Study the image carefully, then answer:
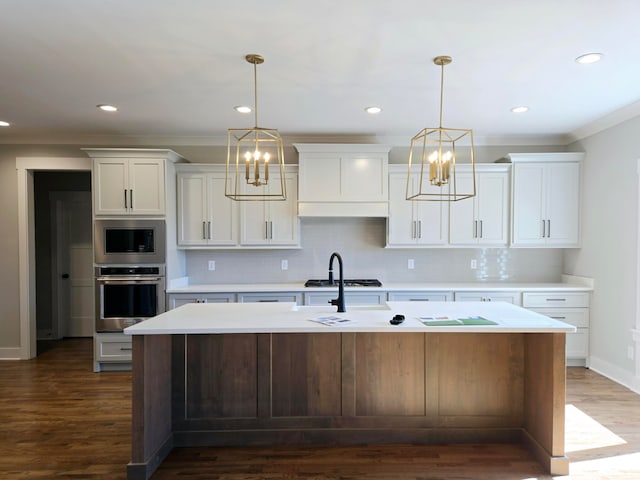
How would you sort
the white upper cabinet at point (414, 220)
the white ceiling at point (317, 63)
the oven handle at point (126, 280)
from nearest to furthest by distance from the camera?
the white ceiling at point (317, 63) → the oven handle at point (126, 280) → the white upper cabinet at point (414, 220)

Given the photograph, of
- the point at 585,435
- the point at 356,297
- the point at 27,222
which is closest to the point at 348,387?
the point at 356,297

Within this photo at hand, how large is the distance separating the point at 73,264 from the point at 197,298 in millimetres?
2930

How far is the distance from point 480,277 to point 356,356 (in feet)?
9.62

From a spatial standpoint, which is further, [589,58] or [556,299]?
[556,299]

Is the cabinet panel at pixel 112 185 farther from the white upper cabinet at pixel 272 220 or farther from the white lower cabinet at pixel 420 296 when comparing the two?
the white lower cabinet at pixel 420 296

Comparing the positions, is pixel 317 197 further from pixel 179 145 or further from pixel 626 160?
pixel 626 160

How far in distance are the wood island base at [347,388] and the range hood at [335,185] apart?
83.9 inches

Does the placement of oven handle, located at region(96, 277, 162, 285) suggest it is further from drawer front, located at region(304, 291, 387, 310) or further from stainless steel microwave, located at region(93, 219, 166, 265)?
drawer front, located at region(304, 291, 387, 310)

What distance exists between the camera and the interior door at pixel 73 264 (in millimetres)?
5898

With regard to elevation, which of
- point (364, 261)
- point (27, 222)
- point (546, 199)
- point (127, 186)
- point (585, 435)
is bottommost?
point (585, 435)

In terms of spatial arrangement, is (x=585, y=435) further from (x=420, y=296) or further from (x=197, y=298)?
(x=197, y=298)

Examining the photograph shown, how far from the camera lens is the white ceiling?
Answer: 7.19 ft

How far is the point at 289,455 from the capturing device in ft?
8.59

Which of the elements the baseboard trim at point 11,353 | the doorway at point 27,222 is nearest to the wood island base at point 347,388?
the doorway at point 27,222
